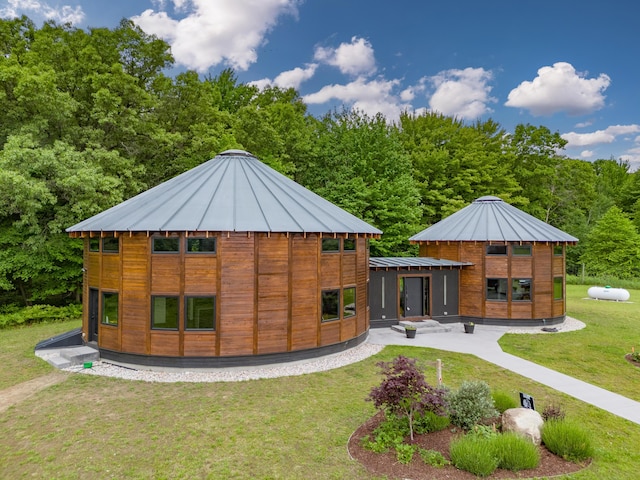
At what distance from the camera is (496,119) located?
45.3 metres

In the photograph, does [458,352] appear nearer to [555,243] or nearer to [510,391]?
[510,391]

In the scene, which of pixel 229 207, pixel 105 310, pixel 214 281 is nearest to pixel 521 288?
pixel 229 207

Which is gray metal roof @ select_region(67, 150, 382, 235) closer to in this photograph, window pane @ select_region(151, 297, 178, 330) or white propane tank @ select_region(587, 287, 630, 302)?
window pane @ select_region(151, 297, 178, 330)

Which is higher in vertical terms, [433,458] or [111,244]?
[111,244]

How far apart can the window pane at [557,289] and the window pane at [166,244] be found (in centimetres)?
1765

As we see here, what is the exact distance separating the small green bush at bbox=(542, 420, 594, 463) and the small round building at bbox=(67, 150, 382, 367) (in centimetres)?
736

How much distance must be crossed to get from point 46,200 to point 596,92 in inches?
1455

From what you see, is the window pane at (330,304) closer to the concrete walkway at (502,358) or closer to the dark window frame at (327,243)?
the dark window frame at (327,243)

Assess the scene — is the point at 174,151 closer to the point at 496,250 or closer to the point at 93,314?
A: the point at 93,314

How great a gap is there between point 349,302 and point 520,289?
988cm

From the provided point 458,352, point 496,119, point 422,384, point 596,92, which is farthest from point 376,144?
point 422,384

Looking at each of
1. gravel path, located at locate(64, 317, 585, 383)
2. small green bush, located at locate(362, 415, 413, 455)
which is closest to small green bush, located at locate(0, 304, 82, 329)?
gravel path, located at locate(64, 317, 585, 383)

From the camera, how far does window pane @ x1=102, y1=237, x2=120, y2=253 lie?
41.5ft

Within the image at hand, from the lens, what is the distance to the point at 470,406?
7.50 m
